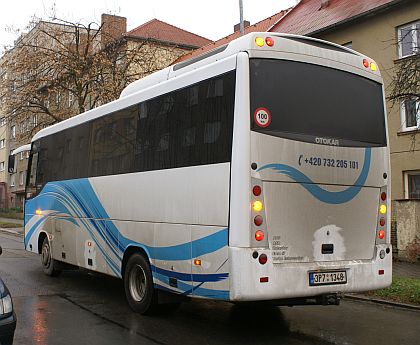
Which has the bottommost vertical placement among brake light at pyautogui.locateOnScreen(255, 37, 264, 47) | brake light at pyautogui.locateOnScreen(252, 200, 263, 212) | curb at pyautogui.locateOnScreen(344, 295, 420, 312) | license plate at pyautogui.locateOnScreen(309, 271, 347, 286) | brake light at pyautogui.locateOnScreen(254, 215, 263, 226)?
curb at pyautogui.locateOnScreen(344, 295, 420, 312)

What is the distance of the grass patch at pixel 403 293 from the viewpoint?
8.52 metres

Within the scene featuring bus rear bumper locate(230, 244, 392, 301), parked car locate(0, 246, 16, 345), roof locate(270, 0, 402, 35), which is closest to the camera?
parked car locate(0, 246, 16, 345)

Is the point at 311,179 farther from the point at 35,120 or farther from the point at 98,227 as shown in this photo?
the point at 35,120

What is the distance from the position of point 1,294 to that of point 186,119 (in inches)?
122

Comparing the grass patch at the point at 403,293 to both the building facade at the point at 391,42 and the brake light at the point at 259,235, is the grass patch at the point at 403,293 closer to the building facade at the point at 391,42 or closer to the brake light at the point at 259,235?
the brake light at the point at 259,235

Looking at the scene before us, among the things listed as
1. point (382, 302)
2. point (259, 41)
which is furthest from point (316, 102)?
point (382, 302)

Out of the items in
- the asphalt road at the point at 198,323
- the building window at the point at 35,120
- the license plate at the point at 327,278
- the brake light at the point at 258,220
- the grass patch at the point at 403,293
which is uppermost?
the building window at the point at 35,120

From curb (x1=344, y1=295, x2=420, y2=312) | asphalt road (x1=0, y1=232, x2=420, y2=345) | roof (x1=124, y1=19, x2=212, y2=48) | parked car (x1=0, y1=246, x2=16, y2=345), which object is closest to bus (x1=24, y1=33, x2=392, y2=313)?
asphalt road (x1=0, y1=232, x2=420, y2=345)

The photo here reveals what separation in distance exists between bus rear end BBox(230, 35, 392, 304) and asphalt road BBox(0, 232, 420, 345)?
70 centimetres

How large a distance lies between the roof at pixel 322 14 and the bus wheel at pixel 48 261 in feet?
52.6

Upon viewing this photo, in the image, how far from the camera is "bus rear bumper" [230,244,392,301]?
5637 mm

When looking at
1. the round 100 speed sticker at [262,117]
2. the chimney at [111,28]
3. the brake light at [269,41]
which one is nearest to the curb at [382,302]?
the round 100 speed sticker at [262,117]

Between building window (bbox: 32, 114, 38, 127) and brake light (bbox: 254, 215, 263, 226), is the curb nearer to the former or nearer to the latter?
brake light (bbox: 254, 215, 263, 226)

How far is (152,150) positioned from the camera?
24.4 ft
